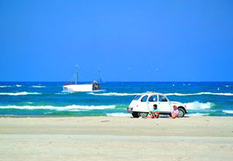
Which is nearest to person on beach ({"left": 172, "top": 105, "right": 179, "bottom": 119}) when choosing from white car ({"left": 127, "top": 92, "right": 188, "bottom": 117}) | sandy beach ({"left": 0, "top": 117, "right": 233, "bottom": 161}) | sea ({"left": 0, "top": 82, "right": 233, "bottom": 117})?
white car ({"left": 127, "top": 92, "right": 188, "bottom": 117})

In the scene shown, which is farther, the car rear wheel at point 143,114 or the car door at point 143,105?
the car rear wheel at point 143,114

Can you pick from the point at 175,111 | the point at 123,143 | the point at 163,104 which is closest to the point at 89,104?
the point at 163,104

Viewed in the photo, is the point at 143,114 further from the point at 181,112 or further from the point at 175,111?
the point at 181,112

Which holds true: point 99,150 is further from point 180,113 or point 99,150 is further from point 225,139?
point 180,113

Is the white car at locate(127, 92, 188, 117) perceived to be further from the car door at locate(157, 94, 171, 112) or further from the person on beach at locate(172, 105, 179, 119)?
the person on beach at locate(172, 105, 179, 119)

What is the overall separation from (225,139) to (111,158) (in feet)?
18.9

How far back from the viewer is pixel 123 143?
13398 millimetres

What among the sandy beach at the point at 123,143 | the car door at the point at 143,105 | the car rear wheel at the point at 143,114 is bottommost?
the sandy beach at the point at 123,143

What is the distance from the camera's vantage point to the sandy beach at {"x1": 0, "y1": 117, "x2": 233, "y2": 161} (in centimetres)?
1091

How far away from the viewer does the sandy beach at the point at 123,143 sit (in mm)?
10906

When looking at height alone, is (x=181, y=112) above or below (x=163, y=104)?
below

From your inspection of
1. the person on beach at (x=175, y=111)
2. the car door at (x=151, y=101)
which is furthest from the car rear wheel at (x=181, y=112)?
the car door at (x=151, y=101)

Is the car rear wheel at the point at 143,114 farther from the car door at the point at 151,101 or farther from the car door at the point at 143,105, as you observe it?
the car door at the point at 151,101

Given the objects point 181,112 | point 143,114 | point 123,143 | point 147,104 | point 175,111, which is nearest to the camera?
point 123,143
